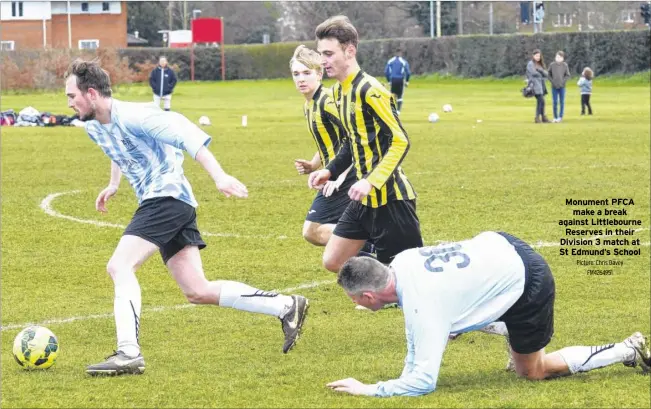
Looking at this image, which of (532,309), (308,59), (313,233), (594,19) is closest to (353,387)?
(532,309)

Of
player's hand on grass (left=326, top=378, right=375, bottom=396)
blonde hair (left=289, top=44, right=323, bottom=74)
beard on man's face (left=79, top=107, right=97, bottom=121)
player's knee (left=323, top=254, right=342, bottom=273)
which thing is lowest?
player's hand on grass (left=326, top=378, right=375, bottom=396)

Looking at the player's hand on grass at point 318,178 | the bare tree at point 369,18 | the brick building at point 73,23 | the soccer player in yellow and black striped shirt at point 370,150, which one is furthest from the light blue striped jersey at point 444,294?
the brick building at point 73,23

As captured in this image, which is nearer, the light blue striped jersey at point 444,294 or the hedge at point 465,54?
the light blue striped jersey at point 444,294

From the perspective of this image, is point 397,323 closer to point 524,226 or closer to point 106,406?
point 106,406

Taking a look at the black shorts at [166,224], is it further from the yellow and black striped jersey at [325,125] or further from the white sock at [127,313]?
the yellow and black striped jersey at [325,125]

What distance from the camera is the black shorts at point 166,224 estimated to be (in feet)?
24.8

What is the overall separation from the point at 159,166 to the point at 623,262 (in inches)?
227

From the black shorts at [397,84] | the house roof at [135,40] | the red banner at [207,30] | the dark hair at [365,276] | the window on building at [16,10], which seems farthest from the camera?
the house roof at [135,40]

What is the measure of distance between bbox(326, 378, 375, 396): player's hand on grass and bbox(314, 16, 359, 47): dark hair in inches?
100

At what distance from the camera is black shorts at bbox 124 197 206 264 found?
24.8 ft

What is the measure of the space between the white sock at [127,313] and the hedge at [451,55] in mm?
47080

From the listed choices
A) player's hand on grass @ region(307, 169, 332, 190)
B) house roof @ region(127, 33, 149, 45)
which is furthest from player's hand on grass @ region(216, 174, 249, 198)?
house roof @ region(127, 33, 149, 45)

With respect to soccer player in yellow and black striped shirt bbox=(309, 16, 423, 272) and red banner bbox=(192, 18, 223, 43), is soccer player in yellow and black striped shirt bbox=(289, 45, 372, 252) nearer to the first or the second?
soccer player in yellow and black striped shirt bbox=(309, 16, 423, 272)

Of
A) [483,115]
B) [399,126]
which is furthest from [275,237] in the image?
[483,115]
